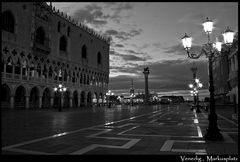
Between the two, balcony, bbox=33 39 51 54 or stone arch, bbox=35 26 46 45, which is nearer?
balcony, bbox=33 39 51 54

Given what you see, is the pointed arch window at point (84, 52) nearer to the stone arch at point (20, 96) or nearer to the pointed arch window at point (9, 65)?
the stone arch at point (20, 96)

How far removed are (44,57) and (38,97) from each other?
793 cm

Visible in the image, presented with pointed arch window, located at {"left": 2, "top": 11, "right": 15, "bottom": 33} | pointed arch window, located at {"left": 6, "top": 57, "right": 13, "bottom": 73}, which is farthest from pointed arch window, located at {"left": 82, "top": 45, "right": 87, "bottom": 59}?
pointed arch window, located at {"left": 6, "top": 57, "right": 13, "bottom": 73}

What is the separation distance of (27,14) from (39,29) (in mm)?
4582

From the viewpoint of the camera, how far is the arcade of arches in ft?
134

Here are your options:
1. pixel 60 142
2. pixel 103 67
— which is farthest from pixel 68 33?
pixel 60 142

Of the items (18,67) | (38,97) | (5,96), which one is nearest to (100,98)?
(38,97)

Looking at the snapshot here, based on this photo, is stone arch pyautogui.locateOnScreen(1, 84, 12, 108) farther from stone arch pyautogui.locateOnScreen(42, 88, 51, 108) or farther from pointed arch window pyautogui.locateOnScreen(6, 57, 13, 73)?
stone arch pyautogui.locateOnScreen(42, 88, 51, 108)

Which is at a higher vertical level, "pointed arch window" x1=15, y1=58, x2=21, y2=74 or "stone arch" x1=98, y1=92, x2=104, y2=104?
"pointed arch window" x1=15, y1=58, x2=21, y2=74

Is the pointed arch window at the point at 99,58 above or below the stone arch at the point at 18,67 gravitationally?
above

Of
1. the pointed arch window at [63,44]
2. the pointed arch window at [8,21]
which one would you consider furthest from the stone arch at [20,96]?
the pointed arch window at [63,44]

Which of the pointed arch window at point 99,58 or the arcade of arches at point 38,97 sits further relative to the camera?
the pointed arch window at point 99,58

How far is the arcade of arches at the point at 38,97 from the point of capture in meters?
40.8

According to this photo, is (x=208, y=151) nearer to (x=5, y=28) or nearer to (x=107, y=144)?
(x=107, y=144)
